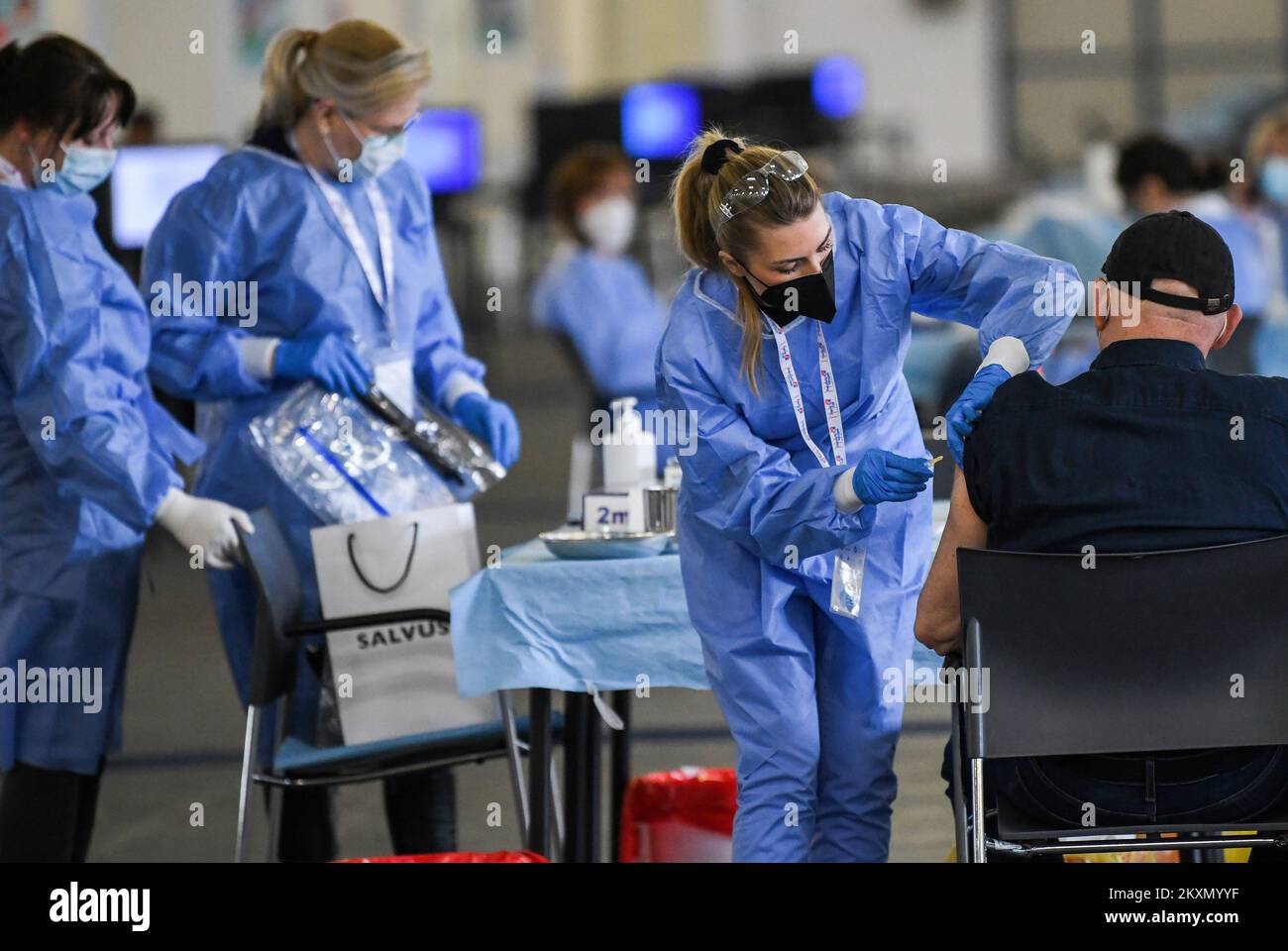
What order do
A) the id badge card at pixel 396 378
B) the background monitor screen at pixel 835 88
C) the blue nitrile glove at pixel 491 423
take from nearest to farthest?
the id badge card at pixel 396 378 < the blue nitrile glove at pixel 491 423 < the background monitor screen at pixel 835 88

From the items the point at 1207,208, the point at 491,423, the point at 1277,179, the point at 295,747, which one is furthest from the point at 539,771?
the point at 1277,179

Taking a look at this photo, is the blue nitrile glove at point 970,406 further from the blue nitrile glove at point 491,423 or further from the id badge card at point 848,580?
the blue nitrile glove at point 491,423

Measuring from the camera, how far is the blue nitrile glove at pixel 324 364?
294cm

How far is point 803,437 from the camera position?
226 cm

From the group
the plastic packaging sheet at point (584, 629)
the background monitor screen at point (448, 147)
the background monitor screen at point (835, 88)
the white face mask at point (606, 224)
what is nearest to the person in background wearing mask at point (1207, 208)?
the white face mask at point (606, 224)

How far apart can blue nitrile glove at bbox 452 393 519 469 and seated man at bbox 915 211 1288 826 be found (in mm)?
1308

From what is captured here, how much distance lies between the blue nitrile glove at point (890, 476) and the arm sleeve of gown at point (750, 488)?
6 centimetres

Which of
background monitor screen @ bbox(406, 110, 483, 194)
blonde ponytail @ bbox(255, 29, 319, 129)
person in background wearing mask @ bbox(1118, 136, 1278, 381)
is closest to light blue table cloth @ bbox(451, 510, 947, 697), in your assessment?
blonde ponytail @ bbox(255, 29, 319, 129)

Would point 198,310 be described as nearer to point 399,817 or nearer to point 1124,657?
point 399,817

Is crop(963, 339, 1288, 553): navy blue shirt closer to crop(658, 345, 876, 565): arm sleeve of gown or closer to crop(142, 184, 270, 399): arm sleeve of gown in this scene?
crop(658, 345, 876, 565): arm sleeve of gown

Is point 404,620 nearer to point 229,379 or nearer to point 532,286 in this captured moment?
point 229,379

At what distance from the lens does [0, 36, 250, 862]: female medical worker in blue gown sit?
2.71 meters
